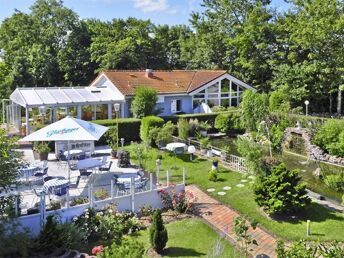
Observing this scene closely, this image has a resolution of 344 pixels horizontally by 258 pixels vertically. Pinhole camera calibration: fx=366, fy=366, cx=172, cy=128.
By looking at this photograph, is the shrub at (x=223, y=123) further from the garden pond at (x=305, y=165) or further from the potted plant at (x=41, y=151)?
the potted plant at (x=41, y=151)

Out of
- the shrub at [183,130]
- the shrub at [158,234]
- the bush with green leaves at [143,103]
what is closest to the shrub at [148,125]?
the shrub at [183,130]

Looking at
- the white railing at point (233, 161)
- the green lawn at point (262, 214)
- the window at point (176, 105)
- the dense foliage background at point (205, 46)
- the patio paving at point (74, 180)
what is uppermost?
the dense foliage background at point (205, 46)

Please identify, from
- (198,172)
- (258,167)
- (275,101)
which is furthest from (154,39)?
(258,167)

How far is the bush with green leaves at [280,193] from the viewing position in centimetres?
1376

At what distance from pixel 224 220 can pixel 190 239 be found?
6.43 feet

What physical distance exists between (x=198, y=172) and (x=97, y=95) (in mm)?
15746

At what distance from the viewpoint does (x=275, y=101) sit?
34.6 metres

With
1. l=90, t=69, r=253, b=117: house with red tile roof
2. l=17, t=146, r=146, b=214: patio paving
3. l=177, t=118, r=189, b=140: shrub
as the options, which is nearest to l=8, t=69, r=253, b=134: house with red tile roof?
l=90, t=69, r=253, b=117: house with red tile roof

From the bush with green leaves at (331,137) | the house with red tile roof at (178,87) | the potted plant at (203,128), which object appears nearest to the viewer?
the bush with green leaves at (331,137)

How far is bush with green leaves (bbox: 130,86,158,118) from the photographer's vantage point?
30.2 m

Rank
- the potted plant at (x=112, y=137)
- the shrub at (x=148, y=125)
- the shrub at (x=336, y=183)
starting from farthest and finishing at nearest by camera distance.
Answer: the shrub at (x=148, y=125) < the potted plant at (x=112, y=137) < the shrub at (x=336, y=183)

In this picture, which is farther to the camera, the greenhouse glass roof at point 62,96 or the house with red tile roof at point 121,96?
the house with red tile roof at point 121,96

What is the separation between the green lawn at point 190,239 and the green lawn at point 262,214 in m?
2.01

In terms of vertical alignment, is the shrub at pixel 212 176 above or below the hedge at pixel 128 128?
below
